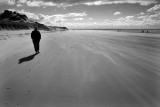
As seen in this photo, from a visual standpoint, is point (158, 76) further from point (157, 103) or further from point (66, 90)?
point (66, 90)

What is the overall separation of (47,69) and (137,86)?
13.5 feet

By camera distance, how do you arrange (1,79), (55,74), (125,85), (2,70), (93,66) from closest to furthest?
(125,85) < (1,79) < (55,74) < (2,70) < (93,66)

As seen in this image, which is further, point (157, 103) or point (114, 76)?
point (114, 76)

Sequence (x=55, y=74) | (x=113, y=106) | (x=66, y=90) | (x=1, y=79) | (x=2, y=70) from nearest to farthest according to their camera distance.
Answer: (x=113, y=106) → (x=66, y=90) → (x=1, y=79) → (x=55, y=74) → (x=2, y=70)

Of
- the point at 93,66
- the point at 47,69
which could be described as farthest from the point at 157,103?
the point at 47,69

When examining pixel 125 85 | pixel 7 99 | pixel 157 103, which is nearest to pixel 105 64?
pixel 125 85

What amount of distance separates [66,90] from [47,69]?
2.39 m

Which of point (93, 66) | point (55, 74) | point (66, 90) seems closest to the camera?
point (66, 90)

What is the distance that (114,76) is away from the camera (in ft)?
18.3

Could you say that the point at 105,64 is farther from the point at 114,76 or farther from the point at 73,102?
the point at 73,102

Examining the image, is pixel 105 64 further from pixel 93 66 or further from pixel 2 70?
pixel 2 70

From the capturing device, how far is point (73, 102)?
376 centimetres

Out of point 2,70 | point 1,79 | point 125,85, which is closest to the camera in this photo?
point 125,85

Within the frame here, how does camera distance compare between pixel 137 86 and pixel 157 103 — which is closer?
pixel 157 103
